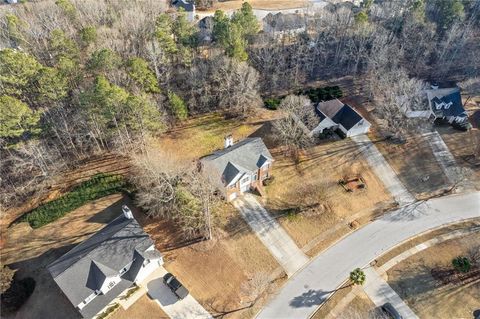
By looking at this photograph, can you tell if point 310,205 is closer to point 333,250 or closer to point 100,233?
point 333,250

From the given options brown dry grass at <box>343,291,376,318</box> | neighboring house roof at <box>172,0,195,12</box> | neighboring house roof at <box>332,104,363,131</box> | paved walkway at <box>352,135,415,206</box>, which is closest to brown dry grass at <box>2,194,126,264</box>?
brown dry grass at <box>343,291,376,318</box>

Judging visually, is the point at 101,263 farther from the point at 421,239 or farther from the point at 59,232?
the point at 421,239

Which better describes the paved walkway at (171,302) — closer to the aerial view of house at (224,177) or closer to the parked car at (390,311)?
the aerial view of house at (224,177)

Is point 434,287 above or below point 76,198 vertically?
below

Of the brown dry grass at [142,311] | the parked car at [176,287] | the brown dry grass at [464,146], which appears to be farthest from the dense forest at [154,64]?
the brown dry grass at [142,311]

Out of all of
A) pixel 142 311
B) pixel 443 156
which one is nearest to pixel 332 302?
pixel 142 311

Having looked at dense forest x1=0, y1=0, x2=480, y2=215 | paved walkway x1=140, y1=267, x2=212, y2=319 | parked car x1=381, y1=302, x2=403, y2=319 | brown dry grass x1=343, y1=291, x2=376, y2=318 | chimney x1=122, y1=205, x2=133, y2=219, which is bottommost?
brown dry grass x1=343, y1=291, x2=376, y2=318

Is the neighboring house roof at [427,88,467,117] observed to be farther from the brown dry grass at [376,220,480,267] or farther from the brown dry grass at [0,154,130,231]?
the brown dry grass at [0,154,130,231]
